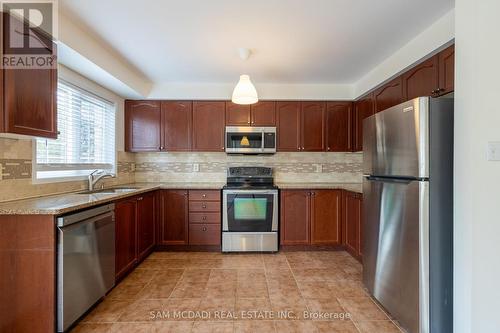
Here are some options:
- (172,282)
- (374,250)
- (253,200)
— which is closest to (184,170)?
(253,200)

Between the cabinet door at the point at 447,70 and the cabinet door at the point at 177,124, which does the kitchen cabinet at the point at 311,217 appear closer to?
the cabinet door at the point at 177,124

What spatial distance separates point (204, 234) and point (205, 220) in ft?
0.62

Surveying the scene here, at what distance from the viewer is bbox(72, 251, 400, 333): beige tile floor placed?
2004 mm

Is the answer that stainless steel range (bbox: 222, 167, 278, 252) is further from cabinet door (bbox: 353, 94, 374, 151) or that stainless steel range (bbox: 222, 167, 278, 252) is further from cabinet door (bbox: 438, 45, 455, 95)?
cabinet door (bbox: 438, 45, 455, 95)

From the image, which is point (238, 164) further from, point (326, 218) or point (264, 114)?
point (326, 218)

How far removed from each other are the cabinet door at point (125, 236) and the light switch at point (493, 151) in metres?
2.79

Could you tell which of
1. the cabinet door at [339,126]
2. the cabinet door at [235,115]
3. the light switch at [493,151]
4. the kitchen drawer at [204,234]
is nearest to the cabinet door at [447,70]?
the light switch at [493,151]

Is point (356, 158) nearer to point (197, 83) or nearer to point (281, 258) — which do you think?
point (281, 258)

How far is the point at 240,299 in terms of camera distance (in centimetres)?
238

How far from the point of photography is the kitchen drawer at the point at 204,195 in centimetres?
363

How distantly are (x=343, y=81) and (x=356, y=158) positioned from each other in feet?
3.94

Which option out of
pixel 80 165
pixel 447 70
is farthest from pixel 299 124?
pixel 80 165

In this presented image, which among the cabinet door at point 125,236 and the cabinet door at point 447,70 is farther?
the cabinet door at point 125,236

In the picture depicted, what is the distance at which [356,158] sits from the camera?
423cm
